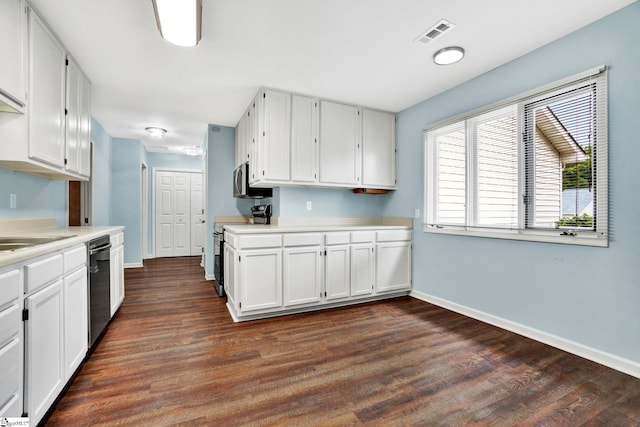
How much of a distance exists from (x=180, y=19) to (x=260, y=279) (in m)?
2.23

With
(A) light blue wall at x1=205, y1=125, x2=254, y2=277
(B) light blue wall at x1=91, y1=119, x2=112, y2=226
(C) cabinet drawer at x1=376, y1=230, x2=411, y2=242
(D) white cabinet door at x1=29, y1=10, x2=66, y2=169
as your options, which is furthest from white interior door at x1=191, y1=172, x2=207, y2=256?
(C) cabinet drawer at x1=376, y1=230, x2=411, y2=242

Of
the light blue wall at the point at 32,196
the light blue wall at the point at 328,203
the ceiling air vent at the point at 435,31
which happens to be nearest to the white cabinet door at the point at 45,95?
the light blue wall at the point at 32,196

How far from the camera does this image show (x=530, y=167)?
8.21 feet

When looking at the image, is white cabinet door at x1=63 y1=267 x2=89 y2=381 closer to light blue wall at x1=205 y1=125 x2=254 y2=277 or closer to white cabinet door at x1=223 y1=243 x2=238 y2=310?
white cabinet door at x1=223 y1=243 x2=238 y2=310

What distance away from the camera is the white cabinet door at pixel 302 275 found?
297 cm

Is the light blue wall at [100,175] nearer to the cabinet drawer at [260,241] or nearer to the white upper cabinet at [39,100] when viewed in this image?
the white upper cabinet at [39,100]

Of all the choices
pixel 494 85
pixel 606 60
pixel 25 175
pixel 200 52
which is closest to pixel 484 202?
pixel 494 85

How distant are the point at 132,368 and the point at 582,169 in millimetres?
3648

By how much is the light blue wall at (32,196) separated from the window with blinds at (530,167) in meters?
4.04

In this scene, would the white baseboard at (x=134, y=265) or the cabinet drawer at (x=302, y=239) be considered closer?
the cabinet drawer at (x=302, y=239)

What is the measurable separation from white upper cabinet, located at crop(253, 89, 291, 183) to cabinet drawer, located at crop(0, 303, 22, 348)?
2.24 metres

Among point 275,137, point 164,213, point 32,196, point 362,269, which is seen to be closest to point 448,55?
point 275,137

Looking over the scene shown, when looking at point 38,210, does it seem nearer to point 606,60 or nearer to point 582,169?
point 582,169

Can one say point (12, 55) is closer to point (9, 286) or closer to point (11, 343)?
point (9, 286)
